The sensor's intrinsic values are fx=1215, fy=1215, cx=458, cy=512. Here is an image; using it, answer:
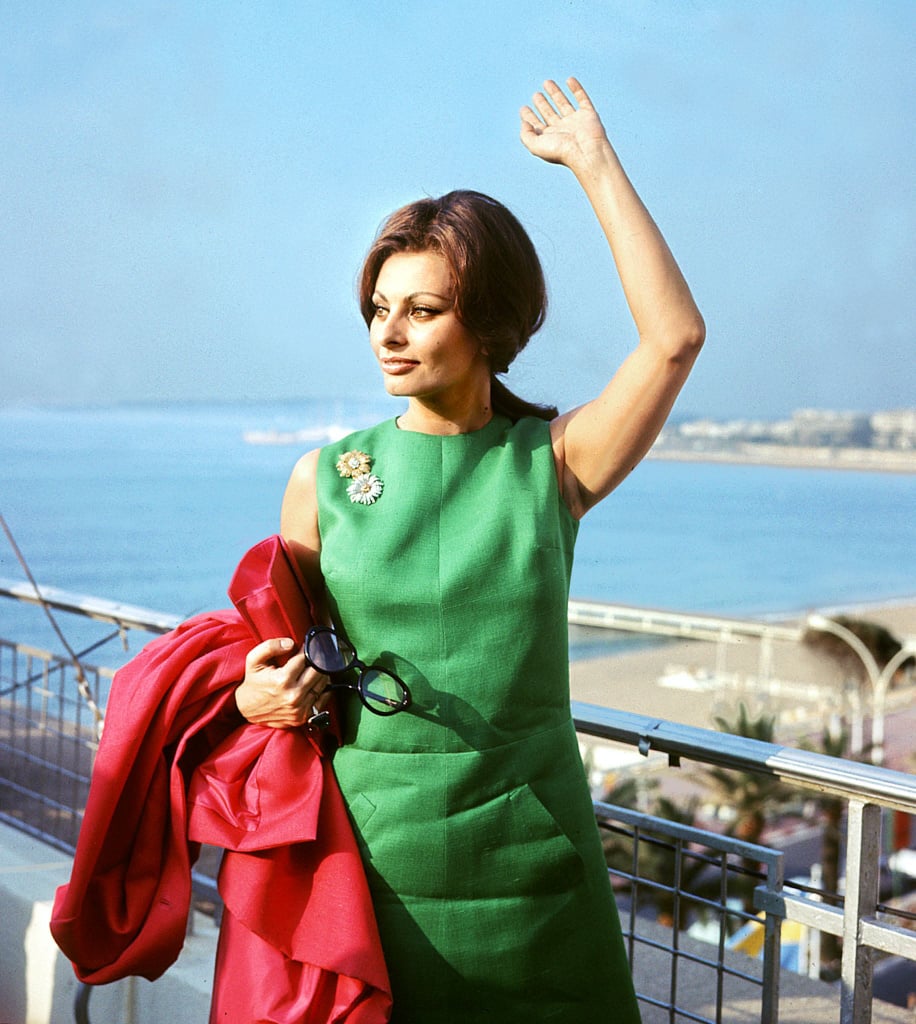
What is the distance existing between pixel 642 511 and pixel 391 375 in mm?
61748

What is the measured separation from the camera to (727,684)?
40.4 m

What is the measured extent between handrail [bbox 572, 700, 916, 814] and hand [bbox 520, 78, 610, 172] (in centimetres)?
80

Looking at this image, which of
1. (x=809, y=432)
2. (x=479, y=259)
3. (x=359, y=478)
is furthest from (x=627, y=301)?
(x=809, y=432)

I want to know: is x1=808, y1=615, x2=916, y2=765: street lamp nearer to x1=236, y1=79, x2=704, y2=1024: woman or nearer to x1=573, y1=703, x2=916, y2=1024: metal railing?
x1=573, y1=703, x2=916, y2=1024: metal railing

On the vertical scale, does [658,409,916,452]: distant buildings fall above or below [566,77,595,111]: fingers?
above

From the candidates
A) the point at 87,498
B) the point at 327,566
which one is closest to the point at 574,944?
the point at 327,566

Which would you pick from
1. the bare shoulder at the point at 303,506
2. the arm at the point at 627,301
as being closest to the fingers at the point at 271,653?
the bare shoulder at the point at 303,506

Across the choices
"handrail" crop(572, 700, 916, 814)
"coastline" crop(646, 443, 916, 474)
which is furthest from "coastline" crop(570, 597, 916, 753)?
"handrail" crop(572, 700, 916, 814)

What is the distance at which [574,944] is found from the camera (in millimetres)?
1476

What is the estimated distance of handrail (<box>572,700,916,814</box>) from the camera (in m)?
1.54

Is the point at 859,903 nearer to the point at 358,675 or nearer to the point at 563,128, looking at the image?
the point at 358,675

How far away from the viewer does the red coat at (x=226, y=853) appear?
1.41 m

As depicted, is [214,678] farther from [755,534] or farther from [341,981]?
[755,534]

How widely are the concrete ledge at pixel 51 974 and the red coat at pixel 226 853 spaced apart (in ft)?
2.81
